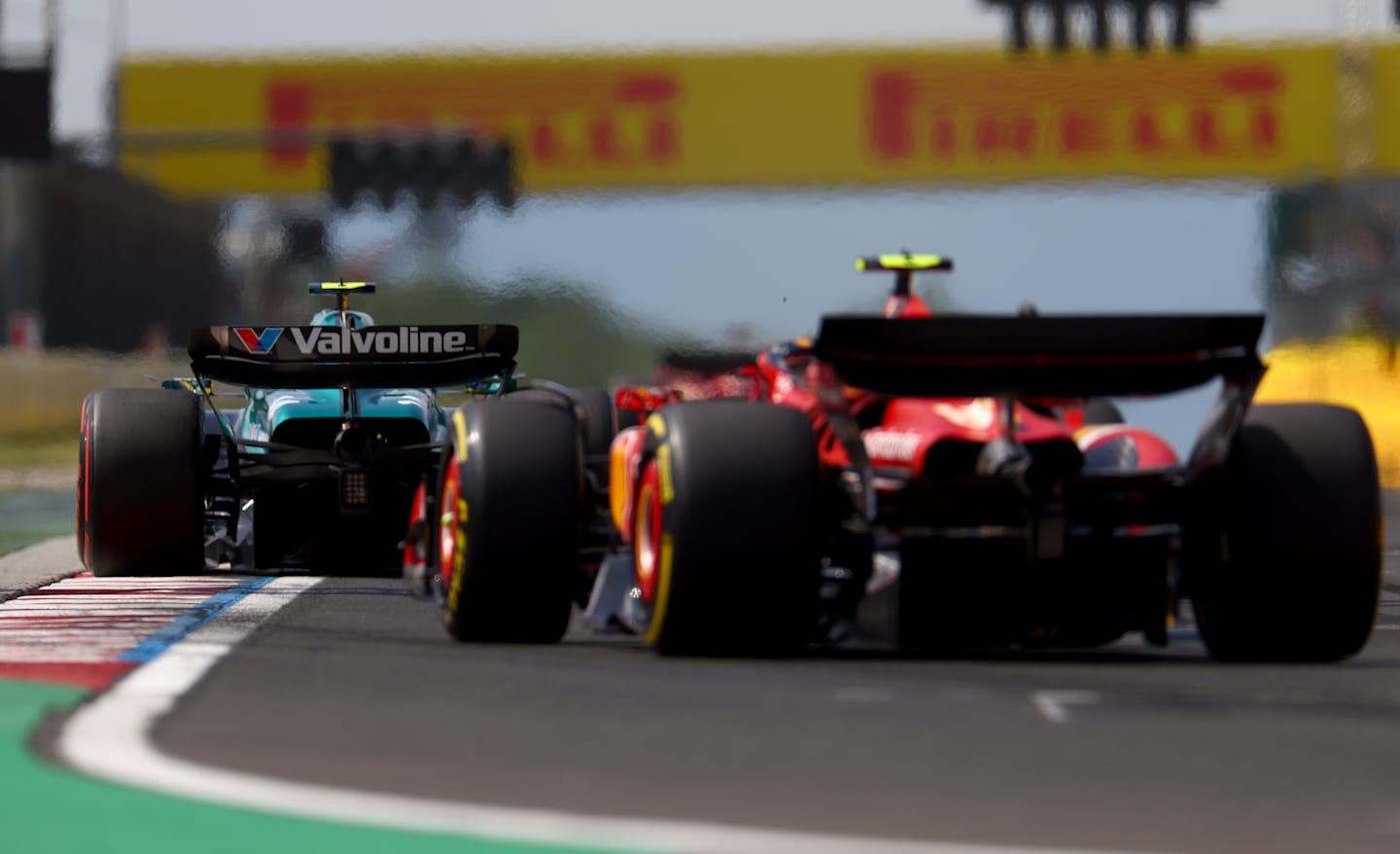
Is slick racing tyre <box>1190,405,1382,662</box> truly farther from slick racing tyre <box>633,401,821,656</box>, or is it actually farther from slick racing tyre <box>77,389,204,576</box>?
slick racing tyre <box>77,389,204,576</box>

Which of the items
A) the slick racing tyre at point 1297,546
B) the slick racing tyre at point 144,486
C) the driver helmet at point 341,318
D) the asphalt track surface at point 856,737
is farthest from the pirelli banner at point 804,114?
the asphalt track surface at point 856,737

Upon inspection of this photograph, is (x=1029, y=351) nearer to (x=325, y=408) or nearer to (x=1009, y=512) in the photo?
(x=1009, y=512)

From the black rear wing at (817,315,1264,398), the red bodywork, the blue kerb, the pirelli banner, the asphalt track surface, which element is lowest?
the blue kerb

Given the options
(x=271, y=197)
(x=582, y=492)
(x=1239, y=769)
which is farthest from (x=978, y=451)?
(x=271, y=197)

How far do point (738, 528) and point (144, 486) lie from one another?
18.8 feet

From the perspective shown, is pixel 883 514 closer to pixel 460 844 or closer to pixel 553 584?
pixel 553 584

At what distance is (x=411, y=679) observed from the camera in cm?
961

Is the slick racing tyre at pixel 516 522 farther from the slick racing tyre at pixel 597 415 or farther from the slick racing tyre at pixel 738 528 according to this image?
the slick racing tyre at pixel 597 415

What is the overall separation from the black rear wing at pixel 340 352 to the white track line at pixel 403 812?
6469 mm

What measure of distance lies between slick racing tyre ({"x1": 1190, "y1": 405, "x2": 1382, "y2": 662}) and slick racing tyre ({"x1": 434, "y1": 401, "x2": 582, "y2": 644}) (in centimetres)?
212

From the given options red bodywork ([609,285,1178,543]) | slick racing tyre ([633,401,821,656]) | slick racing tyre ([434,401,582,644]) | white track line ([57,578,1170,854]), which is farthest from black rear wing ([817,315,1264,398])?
white track line ([57,578,1170,854])

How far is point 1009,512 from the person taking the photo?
1019cm

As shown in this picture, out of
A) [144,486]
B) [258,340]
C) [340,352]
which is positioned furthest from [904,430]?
[144,486]

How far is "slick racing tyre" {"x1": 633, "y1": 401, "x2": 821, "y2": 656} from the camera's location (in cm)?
988
